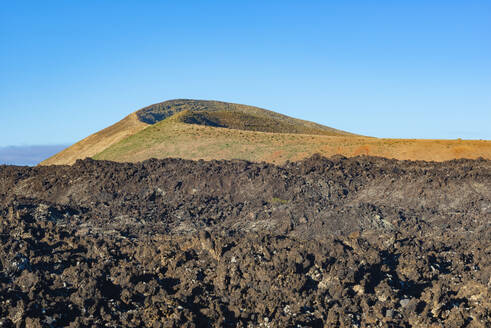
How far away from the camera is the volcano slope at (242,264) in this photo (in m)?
9.86

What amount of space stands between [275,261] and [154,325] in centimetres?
349

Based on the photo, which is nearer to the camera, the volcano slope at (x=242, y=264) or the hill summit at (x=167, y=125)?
the volcano slope at (x=242, y=264)

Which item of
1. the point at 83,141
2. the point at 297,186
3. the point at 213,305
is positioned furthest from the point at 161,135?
the point at 213,305

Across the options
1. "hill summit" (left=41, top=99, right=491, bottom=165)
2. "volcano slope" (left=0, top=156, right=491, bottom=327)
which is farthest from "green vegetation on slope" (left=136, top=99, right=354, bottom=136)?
"volcano slope" (left=0, top=156, right=491, bottom=327)

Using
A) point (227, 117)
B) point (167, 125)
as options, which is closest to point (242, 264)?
point (167, 125)

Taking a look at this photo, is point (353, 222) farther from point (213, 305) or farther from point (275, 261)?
point (213, 305)

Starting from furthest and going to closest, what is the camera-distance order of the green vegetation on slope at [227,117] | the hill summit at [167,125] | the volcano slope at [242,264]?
the green vegetation on slope at [227,117] → the hill summit at [167,125] → the volcano slope at [242,264]

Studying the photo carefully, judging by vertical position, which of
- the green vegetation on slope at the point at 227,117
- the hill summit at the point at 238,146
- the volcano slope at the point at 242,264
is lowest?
the volcano slope at the point at 242,264

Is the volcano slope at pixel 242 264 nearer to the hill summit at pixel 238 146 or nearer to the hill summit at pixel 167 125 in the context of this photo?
the hill summit at pixel 238 146

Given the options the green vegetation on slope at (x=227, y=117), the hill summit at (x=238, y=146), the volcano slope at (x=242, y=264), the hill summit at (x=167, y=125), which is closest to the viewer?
the volcano slope at (x=242, y=264)

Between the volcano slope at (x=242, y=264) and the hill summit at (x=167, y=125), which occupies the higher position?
the hill summit at (x=167, y=125)

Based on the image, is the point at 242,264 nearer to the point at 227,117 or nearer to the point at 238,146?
the point at 238,146

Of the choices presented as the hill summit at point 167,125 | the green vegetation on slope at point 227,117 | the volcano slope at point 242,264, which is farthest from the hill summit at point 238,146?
the volcano slope at point 242,264

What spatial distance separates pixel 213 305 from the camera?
1019 centimetres
